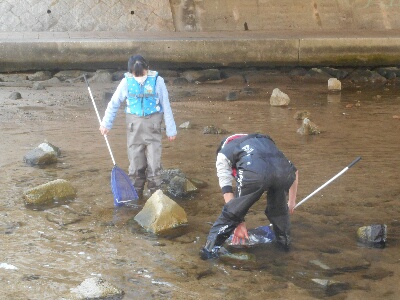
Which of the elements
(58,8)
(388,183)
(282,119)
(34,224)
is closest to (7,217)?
(34,224)

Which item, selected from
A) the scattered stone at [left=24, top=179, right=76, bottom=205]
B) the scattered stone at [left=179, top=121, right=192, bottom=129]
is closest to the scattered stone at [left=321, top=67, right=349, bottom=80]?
the scattered stone at [left=179, top=121, right=192, bottom=129]

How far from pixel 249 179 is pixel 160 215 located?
135cm

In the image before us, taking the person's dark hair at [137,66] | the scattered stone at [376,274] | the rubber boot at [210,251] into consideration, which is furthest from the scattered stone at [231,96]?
the scattered stone at [376,274]

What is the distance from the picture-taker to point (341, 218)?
6.87 m

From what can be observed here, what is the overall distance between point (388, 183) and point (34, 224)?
3718mm

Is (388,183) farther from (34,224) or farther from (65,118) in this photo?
(65,118)

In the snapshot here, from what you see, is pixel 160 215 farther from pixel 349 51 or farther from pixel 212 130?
pixel 349 51

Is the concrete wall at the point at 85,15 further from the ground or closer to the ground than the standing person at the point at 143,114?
closer to the ground

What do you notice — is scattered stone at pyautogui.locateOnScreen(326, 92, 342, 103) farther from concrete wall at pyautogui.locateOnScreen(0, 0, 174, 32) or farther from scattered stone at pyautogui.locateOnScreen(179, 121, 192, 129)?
concrete wall at pyautogui.locateOnScreen(0, 0, 174, 32)

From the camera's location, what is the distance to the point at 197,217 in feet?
22.7

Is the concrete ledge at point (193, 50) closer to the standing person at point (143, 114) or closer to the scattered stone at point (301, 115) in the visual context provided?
the scattered stone at point (301, 115)

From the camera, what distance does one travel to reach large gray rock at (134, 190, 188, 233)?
6.51m

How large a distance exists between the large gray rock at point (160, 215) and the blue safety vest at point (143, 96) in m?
0.84

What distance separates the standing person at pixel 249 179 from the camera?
212 inches
